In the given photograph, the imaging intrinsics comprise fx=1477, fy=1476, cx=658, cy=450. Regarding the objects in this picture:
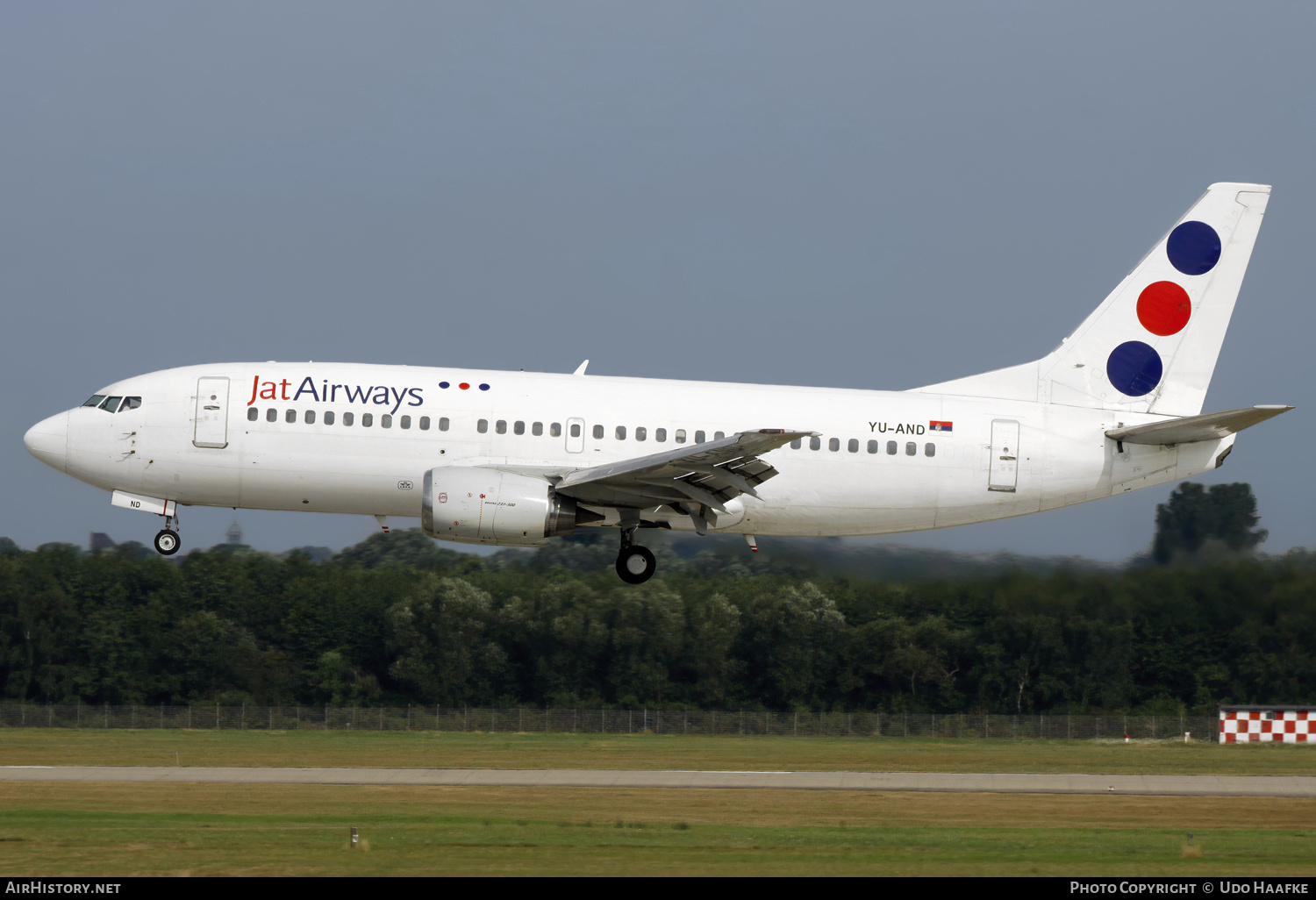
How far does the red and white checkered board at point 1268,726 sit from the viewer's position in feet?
148

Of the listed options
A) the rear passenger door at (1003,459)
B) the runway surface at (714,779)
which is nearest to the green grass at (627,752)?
the runway surface at (714,779)

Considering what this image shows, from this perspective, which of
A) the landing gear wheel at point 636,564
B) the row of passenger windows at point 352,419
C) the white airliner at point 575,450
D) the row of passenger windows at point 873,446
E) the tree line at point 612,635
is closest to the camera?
the white airliner at point 575,450

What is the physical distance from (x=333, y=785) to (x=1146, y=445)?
60.3ft

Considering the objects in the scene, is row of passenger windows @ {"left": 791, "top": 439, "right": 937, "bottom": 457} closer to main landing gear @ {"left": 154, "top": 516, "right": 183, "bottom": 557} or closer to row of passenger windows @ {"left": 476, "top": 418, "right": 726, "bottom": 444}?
row of passenger windows @ {"left": 476, "top": 418, "right": 726, "bottom": 444}

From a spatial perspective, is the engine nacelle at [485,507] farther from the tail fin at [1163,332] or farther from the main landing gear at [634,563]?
the tail fin at [1163,332]

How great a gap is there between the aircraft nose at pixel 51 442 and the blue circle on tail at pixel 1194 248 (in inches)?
949

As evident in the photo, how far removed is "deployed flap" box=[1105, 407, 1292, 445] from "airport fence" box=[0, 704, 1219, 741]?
1952cm

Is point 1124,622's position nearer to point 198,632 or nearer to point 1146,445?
point 1146,445

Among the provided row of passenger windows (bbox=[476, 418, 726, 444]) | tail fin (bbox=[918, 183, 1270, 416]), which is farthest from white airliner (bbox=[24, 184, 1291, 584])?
tail fin (bbox=[918, 183, 1270, 416])

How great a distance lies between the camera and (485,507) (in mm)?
27719

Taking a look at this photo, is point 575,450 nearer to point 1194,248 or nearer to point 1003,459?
point 1003,459

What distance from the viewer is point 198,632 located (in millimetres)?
60688

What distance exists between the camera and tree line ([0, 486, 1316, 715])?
43531 mm

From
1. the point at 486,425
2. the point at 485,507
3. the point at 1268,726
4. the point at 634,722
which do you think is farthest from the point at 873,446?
the point at 1268,726
